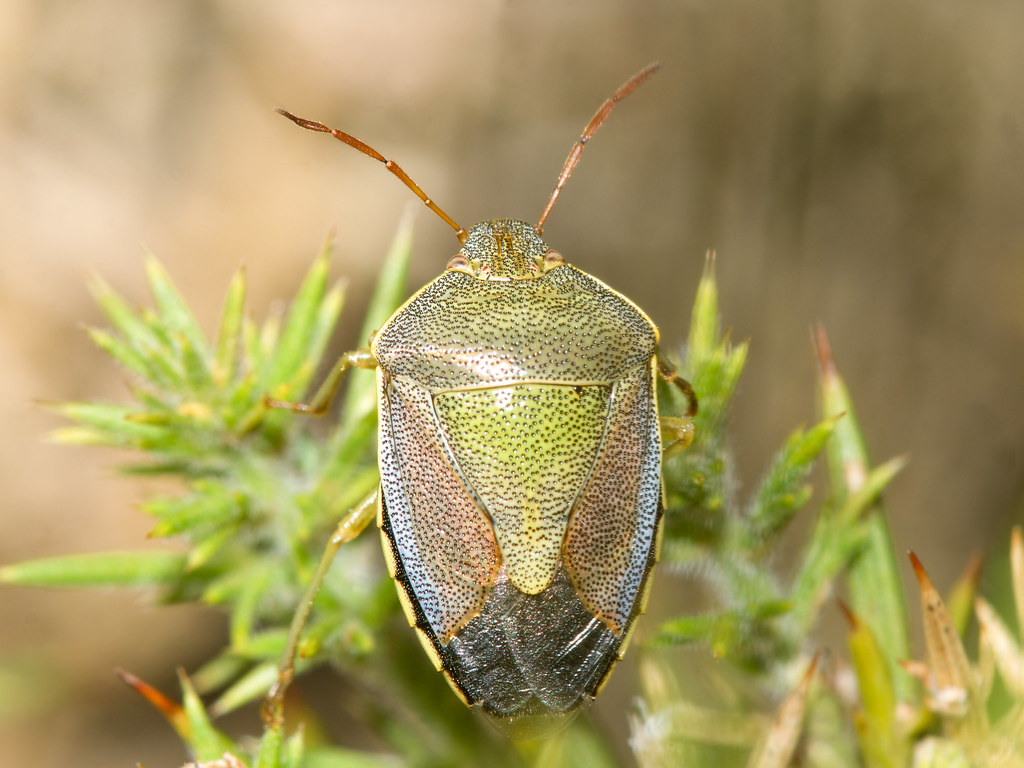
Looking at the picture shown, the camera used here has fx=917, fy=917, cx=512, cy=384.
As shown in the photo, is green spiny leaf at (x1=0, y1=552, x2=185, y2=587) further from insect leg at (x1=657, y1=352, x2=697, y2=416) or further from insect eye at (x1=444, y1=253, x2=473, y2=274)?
insect leg at (x1=657, y1=352, x2=697, y2=416)

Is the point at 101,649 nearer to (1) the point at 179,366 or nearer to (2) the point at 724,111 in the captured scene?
(1) the point at 179,366

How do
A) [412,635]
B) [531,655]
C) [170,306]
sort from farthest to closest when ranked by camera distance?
[412,635] < [170,306] < [531,655]

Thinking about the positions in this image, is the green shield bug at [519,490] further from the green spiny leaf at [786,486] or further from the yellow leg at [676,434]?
the green spiny leaf at [786,486]

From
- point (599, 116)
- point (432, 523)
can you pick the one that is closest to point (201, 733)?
point (432, 523)

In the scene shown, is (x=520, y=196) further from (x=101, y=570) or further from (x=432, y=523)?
(x=101, y=570)

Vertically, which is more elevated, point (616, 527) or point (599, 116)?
point (599, 116)

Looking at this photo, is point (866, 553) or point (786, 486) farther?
point (866, 553)

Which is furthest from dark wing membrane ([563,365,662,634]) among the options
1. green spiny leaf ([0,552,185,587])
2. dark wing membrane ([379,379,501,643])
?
green spiny leaf ([0,552,185,587])

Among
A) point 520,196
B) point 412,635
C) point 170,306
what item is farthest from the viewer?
point 520,196
